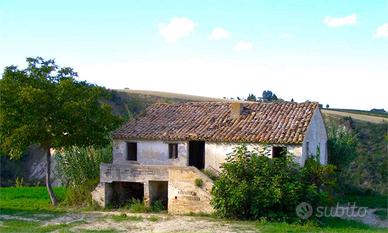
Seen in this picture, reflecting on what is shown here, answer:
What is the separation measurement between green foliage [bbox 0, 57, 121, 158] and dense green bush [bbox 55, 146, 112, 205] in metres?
2.20

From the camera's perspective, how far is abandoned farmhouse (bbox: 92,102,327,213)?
22.5m

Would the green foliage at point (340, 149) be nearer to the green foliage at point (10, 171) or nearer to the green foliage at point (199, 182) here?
the green foliage at point (199, 182)

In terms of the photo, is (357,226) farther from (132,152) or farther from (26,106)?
(26,106)

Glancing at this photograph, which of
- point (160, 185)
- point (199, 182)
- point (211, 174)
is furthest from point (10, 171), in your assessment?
point (199, 182)

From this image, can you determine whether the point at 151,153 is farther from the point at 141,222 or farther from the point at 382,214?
the point at 382,214

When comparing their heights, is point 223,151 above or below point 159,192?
above

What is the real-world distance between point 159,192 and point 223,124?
455 cm

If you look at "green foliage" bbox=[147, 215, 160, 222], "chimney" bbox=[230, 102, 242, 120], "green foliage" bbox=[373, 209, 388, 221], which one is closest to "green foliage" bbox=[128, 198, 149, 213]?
"green foliage" bbox=[147, 215, 160, 222]

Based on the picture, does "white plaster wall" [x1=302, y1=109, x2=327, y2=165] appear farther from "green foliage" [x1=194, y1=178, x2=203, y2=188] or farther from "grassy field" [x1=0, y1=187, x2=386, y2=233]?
"green foliage" [x1=194, y1=178, x2=203, y2=188]

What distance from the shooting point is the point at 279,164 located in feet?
68.3

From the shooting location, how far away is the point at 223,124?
25.4m

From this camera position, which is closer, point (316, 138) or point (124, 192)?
point (124, 192)

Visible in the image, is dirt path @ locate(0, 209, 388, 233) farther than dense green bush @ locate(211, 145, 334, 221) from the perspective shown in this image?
No

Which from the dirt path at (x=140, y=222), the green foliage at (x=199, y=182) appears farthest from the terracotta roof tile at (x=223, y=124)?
the dirt path at (x=140, y=222)
